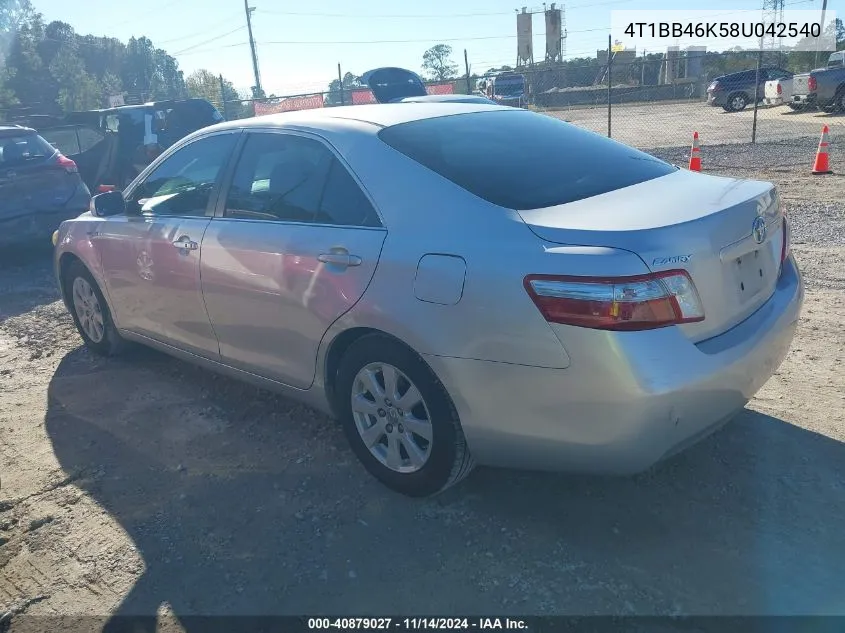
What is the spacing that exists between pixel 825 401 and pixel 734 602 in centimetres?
176

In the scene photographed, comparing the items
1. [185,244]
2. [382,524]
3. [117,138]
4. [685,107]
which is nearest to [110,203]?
[185,244]

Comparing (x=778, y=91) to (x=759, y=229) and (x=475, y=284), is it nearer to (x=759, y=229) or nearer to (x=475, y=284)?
(x=759, y=229)

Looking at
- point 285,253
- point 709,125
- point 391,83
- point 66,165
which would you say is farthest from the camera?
point 709,125

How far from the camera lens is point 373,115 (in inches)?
138

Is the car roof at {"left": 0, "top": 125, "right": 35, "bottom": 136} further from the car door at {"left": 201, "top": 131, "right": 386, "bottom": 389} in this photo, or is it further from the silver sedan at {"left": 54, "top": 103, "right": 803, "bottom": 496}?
the car door at {"left": 201, "top": 131, "right": 386, "bottom": 389}

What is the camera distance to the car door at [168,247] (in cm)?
397

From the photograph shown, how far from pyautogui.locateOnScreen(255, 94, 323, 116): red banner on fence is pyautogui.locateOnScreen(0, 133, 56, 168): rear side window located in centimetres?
1166

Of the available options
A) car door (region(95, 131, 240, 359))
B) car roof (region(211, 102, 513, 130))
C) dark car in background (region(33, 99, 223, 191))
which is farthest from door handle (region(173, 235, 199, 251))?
dark car in background (region(33, 99, 223, 191))

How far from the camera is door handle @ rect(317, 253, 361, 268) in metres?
3.06

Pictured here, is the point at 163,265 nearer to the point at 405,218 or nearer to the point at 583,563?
the point at 405,218

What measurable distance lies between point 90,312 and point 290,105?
18.3m

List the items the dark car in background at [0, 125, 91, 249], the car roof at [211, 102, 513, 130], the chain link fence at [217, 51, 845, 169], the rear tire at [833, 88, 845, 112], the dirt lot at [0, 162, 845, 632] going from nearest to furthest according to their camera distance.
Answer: the dirt lot at [0, 162, 845, 632], the car roof at [211, 102, 513, 130], the dark car in background at [0, 125, 91, 249], the chain link fence at [217, 51, 845, 169], the rear tire at [833, 88, 845, 112]

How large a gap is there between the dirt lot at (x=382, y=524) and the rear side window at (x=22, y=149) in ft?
18.2

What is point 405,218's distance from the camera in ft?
9.65
